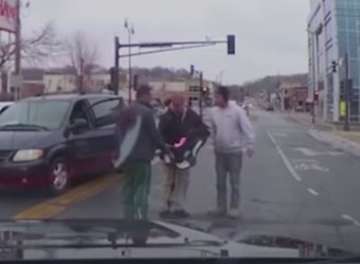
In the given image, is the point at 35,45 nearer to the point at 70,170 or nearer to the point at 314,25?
the point at 70,170

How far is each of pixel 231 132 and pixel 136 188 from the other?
178cm

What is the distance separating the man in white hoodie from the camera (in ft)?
37.6

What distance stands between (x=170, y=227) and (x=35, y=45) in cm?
5380

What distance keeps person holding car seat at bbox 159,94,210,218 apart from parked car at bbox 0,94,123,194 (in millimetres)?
2372

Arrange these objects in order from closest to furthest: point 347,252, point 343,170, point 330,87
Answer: point 347,252, point 343,170, point 330,87

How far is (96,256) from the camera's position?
3668 mm

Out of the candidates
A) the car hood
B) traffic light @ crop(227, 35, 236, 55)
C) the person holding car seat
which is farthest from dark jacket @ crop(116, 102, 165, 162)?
traffic light @ crop(227, 35, 236, 55)

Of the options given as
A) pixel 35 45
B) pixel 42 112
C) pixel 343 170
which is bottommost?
pixel 343 170

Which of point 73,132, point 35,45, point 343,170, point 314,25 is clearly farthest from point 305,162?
point 314,25

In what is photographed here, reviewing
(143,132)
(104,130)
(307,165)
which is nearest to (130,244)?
(143,132)

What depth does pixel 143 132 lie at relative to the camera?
1057 centimetres

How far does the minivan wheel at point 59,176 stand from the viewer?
13.5m

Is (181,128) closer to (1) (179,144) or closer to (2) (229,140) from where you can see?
(1) (179,144)

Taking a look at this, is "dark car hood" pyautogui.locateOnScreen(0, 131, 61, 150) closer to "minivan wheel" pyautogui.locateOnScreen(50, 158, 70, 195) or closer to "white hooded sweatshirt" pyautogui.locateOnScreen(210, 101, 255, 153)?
"minivan wheel" pyautogui.locateOnScreen(50, 158, 70, 195)
